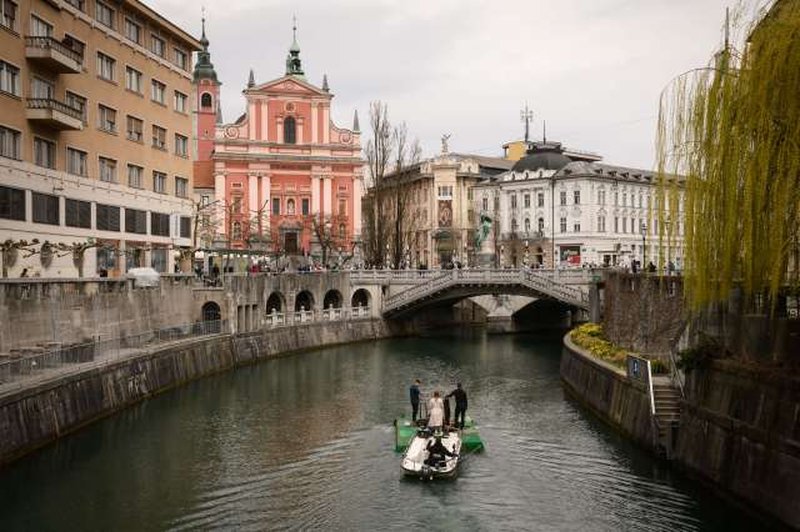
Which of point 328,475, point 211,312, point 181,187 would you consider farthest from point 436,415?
point 181,187

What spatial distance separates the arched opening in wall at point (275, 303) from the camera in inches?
2692

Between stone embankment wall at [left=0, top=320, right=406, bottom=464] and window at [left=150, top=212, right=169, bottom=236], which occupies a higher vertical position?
window at [left=150, top=212, right=169, bottom=236]

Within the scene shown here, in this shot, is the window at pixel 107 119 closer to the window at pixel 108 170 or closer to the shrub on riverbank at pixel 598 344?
the window at pixel 108 170

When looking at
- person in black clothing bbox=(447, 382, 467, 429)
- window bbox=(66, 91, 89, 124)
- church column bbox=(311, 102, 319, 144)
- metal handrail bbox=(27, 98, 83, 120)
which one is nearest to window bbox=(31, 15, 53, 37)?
metal handrail bbox=(27, 98, 83, 120)

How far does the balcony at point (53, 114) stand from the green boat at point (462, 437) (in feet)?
80.5

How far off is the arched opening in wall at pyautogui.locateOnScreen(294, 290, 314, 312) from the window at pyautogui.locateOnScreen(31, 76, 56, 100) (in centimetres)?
3042

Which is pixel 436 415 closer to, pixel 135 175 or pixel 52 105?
pixel 52 105

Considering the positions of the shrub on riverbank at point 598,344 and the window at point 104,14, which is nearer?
the shrub on riverbank at point 598,344

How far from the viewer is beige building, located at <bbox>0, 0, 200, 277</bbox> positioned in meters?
43.4

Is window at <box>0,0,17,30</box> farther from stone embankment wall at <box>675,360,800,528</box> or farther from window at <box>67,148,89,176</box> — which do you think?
stone embankment wall at <box>675,360,800,528</box>

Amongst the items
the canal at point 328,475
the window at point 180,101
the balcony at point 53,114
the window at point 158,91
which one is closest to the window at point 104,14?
the window at point 158,91

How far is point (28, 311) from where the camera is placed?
122 ft

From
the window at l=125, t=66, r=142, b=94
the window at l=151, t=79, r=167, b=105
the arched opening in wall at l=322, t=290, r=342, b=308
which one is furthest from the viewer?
the arched opening in wall at l=322, t=290, r=342, b=308

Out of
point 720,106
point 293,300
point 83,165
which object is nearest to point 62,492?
point 720,106
